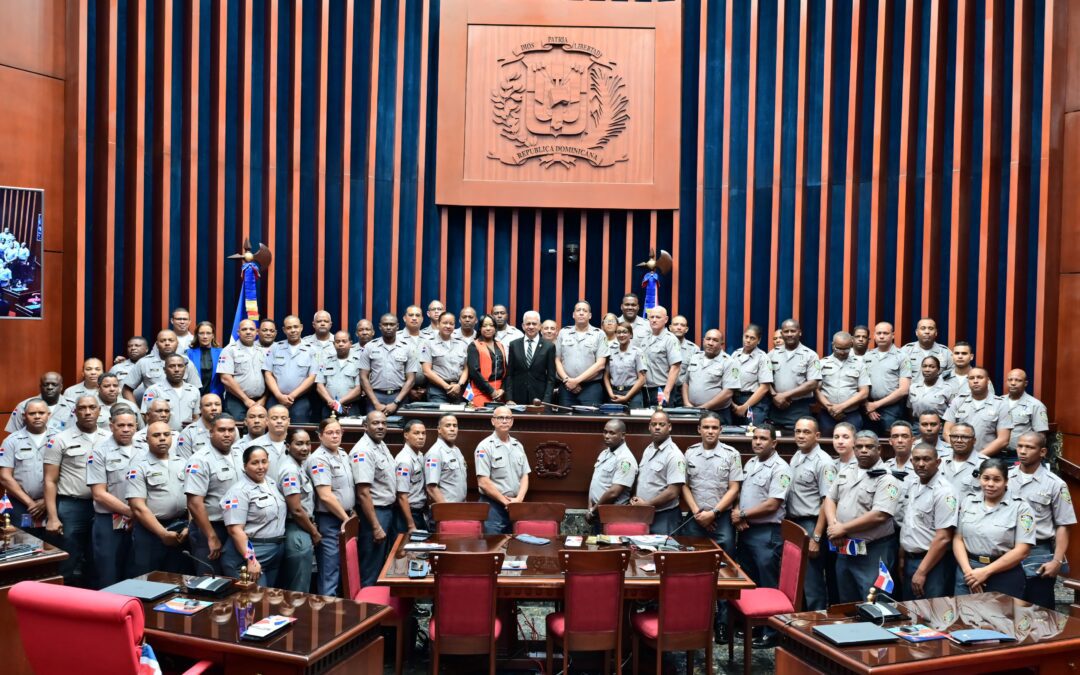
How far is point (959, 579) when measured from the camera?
17.2ft

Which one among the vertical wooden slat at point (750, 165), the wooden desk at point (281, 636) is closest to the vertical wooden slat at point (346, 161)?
the vertical wooden slat at point (750, 165)

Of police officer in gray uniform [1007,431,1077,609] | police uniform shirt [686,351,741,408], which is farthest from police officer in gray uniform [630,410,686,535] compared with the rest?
police officer in gray uniform [1007,431,1077,609]

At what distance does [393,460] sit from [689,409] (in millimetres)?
2313

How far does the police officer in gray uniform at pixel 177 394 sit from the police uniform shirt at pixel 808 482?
14.3 feet

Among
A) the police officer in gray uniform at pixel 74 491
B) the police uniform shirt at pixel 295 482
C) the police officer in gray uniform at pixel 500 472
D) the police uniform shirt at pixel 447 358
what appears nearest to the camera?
the police uniform shirt at pixel 295 482

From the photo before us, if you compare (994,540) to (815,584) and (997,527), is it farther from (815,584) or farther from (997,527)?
(815,584)

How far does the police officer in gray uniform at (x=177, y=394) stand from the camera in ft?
23.0

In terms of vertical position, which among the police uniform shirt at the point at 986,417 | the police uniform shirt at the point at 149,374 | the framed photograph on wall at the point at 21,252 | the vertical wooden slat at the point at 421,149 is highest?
the vertical wooden slat at the point at 421,149

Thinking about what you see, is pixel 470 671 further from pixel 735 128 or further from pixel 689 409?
pixel 735 128

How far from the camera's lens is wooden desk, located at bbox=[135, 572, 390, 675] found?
367 cm

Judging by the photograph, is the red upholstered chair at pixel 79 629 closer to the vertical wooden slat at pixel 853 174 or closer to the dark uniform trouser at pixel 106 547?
the dark uniform trouser at pixel 106 547

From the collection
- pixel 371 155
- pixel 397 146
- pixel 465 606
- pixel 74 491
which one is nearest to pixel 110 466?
pixel 74 491

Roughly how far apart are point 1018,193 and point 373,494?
6.13m

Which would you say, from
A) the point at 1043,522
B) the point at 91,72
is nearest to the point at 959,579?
the point at 1043,522
